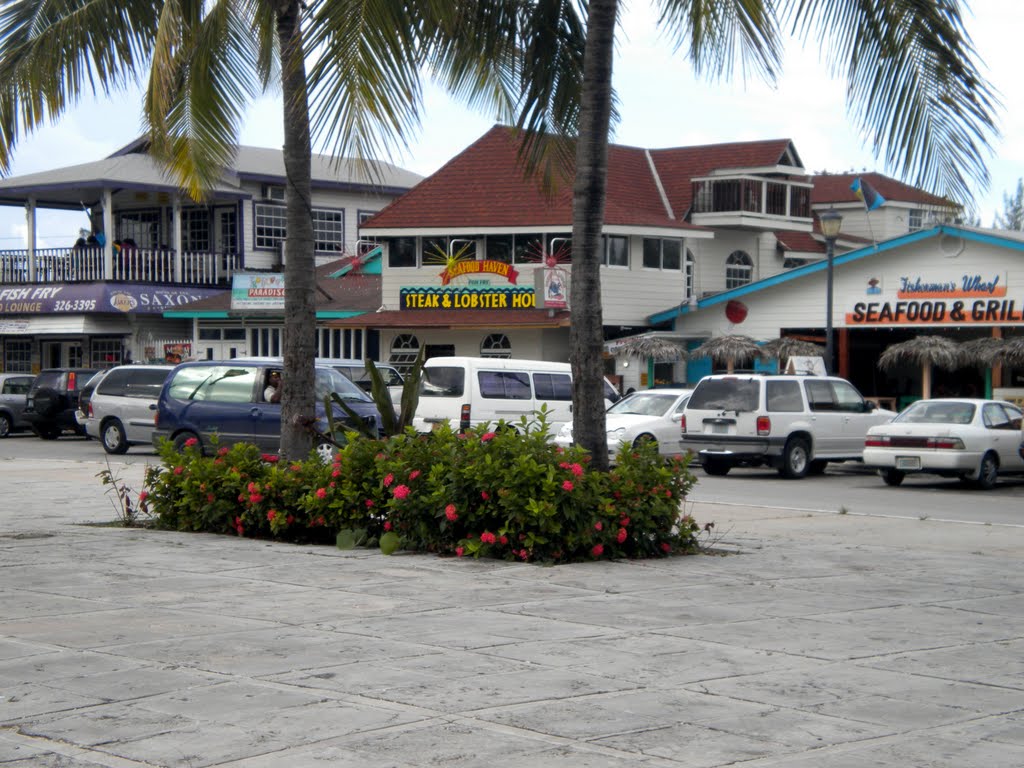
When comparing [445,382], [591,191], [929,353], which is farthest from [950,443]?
[591,191]

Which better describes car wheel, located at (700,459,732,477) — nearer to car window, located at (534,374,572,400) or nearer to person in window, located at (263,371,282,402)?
car window, located at (534,374,572,400)

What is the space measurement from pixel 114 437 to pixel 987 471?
16.8 meters

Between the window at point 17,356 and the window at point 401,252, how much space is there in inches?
598

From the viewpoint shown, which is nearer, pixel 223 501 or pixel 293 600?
pixel 293 600

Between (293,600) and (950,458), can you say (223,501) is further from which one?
(950,458)

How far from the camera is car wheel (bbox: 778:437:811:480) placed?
2253 centimetres

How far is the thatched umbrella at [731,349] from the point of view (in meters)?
32.2

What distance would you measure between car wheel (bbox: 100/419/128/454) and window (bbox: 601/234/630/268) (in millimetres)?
14832

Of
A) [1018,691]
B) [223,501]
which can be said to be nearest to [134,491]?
[223,501]

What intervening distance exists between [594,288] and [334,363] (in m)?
15.5

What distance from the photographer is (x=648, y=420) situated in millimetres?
23891

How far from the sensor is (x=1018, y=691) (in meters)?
6.60

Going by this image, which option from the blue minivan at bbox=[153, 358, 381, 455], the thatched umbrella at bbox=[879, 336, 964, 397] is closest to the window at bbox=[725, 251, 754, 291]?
the thatched umbrella at bbox=[879, 336, 964, 397]

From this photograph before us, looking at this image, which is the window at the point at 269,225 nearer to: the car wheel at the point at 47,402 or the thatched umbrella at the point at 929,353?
the car wheel at the point at 47,402
